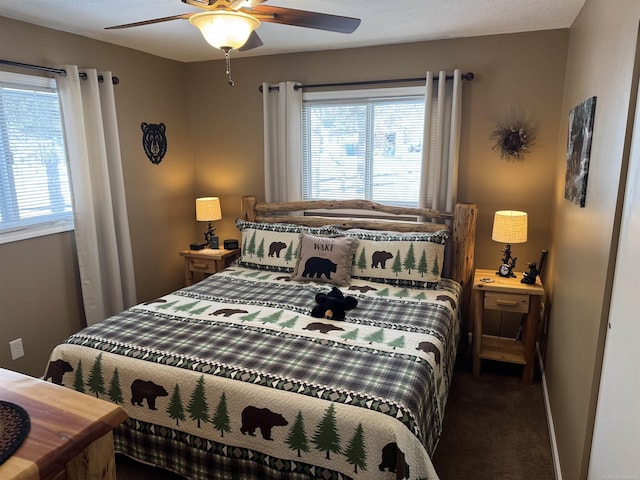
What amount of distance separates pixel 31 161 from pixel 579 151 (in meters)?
3.34

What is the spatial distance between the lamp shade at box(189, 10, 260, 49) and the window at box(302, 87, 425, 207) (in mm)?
1889

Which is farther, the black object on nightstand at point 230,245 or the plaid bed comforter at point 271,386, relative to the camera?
the black object on nightstand at point 230,245

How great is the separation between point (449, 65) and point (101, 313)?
3276 mm

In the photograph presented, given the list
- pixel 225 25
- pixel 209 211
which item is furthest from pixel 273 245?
pixel 225 25

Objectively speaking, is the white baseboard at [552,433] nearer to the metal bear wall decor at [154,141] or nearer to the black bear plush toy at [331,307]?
the black bear plush toy at [331,307]

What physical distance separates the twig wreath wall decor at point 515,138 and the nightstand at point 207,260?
2424 millimetres

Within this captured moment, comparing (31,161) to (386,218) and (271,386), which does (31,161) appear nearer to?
(271,386)

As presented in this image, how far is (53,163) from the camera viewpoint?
3.08m

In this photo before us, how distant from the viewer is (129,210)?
12.2 ft

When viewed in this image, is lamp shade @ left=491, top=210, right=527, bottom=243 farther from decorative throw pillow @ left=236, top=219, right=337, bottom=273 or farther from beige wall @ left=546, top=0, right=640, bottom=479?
decorative throw pillow @ left=236, top=219, right=337, bottom=273

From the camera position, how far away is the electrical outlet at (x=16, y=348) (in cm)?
289

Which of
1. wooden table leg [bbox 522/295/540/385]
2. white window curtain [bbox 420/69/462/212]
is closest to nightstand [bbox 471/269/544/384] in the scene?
wooden table leg [bbox 522/295/540/385]

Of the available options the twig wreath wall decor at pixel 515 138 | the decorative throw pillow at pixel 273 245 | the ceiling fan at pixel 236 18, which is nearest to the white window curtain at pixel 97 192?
the decorative throw pillow at pixel 273 245

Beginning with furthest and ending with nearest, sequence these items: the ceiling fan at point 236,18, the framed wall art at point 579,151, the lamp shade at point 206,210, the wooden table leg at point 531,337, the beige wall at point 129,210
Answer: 1. the lamp shade at point 206,210
2. the wooden table leg at point 531,337
3. the beige wall at point 129,210
4. the framed wall art at point 579,151
5. the ceiling fan at point 236,18
